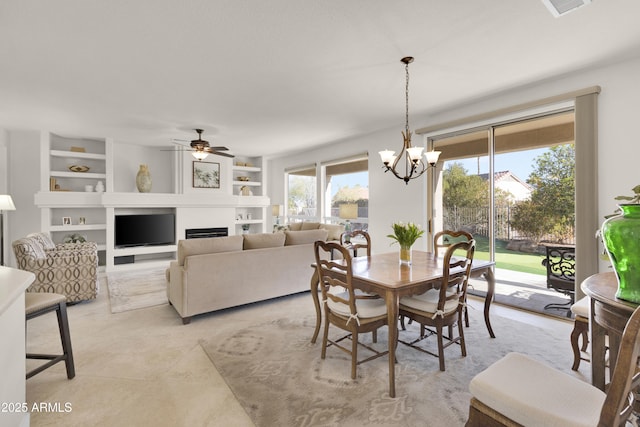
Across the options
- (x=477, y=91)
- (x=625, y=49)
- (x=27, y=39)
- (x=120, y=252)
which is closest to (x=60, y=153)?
(x=120, y=252)

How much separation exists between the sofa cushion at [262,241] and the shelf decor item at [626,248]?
3187mm

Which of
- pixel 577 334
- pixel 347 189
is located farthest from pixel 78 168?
pixel 577 334

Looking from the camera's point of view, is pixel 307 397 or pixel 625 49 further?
pixel 625 49

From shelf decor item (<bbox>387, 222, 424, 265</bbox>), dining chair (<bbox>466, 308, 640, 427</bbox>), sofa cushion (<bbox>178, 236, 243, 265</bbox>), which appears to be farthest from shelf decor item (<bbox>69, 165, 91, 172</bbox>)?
dining chair (<bbox>466, 308, 640, 427</bbox>)

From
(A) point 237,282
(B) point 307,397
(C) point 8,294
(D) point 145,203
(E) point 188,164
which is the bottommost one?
(B) point 307,397

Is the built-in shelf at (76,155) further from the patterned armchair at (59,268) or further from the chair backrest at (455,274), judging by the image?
the chair backrest at (455,274)

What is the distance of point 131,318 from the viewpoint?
332cm

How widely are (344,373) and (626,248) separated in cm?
180

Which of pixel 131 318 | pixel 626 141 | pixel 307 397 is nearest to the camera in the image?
pixel 307 397

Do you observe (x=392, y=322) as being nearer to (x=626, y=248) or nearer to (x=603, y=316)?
(x=603, y=316)

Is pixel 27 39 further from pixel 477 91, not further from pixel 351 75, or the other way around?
pixel 477 91

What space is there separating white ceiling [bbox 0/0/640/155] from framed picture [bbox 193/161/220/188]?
2.65 metres

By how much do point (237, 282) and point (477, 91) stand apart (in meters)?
3.61

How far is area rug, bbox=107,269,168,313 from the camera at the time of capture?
3.81 m
